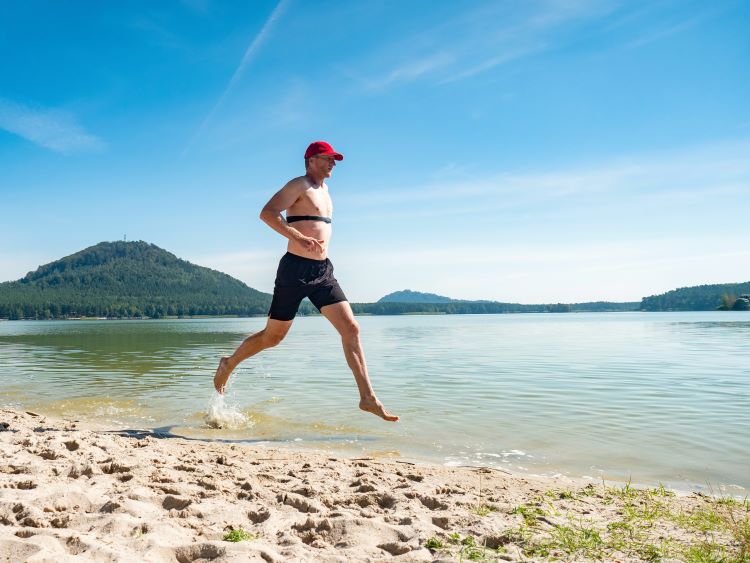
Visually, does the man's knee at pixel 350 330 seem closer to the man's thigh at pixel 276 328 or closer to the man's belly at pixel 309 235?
the man's thigh at pixel 276 328

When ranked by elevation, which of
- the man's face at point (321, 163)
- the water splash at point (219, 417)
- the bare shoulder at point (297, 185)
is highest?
the man's face at point (321, 163)

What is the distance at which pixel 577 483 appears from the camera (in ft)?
13.9

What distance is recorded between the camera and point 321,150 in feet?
18.1

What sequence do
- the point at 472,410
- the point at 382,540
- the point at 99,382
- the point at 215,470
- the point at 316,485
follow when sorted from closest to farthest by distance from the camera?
the point at 382,540 → the point at 316,485 → the point at 215,470 → the point at 472,410 → the point at 99,382

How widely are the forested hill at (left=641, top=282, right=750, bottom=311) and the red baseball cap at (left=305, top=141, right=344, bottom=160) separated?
13880 centimetres

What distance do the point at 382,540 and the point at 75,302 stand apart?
601 ft

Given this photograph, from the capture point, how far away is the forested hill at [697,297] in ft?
426

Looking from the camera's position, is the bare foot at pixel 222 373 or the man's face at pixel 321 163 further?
the bare foot at pixel 222 373

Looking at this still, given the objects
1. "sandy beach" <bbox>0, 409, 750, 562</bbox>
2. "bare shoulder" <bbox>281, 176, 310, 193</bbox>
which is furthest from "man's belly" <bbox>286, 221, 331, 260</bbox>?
"sandy beach" <bbox>0, 409, 750, 562</bbox>

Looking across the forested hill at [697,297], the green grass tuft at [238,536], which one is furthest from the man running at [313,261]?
the forested hill at [697,297]

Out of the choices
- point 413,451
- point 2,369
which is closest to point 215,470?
point 413,451

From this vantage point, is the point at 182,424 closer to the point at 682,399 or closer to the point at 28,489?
the point at 28,489

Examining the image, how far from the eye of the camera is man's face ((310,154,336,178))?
5.53m

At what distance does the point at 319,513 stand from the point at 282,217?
116 inches
